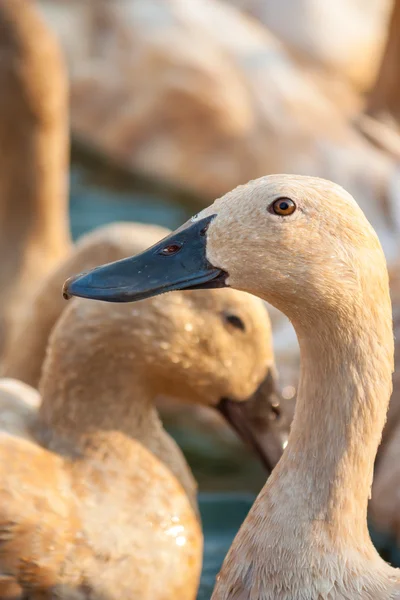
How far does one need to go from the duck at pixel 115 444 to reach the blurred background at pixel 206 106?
2.85 metres

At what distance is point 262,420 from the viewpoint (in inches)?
118

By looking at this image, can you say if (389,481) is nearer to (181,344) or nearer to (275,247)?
(181,344)

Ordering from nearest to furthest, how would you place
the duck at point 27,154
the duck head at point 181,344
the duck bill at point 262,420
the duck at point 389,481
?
the duck head at point 181,344, the duck bill at point 262,420, the duck at point 389,481, the duck at point 27,154

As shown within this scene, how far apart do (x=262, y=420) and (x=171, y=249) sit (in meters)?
0.98

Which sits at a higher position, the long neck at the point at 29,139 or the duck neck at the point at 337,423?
the long neck at the point at 29,139

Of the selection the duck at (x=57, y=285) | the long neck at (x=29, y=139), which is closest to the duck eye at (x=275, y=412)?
the duck at (x=57, y=285)

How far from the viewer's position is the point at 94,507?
109 inches

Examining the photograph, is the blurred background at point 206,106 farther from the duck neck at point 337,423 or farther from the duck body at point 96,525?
the duck neck at point 337,423

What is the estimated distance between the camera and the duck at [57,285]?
302 centimetres

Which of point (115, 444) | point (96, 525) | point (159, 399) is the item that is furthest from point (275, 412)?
point (159, 399)

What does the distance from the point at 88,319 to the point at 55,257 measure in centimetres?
164

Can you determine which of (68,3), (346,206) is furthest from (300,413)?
(68,3)

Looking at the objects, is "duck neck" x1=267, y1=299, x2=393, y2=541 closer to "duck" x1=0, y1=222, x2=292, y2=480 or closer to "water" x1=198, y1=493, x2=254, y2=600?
"duck" x1=0, y1=222, x2=292, y2=480

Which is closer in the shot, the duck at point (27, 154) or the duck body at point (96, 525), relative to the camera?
the duck body at point (96, 525)
